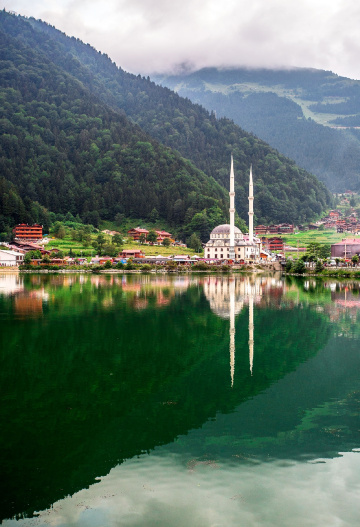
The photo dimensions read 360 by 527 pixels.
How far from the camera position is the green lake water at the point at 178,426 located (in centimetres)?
882

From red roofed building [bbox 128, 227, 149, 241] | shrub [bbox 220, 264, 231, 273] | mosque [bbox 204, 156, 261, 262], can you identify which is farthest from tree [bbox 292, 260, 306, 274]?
red roofed building [bbox 128, 227, 149, 241]

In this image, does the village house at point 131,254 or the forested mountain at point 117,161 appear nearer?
the village house at point 131,254

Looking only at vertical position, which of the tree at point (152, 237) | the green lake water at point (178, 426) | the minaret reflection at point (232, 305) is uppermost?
the tree at point (152, 237)

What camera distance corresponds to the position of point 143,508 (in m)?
8.74

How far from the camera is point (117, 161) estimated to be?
14238 cm

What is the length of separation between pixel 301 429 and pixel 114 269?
68852 mm

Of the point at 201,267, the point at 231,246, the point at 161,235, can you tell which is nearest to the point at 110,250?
the point at 201,267

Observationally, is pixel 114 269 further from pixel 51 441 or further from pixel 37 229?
pixel 51 441

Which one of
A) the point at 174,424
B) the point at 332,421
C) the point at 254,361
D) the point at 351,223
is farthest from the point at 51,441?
the point at 351,223

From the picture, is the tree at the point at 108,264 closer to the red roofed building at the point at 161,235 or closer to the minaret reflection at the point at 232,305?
the red roofed building at the point at 161,235

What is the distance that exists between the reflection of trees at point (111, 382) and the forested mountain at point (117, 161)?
87.9 m

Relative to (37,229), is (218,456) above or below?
below

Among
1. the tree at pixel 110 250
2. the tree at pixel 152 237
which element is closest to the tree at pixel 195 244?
the tree at pixel 152 237

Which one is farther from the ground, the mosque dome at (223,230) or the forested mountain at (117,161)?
the forested mountain at (117,161)
